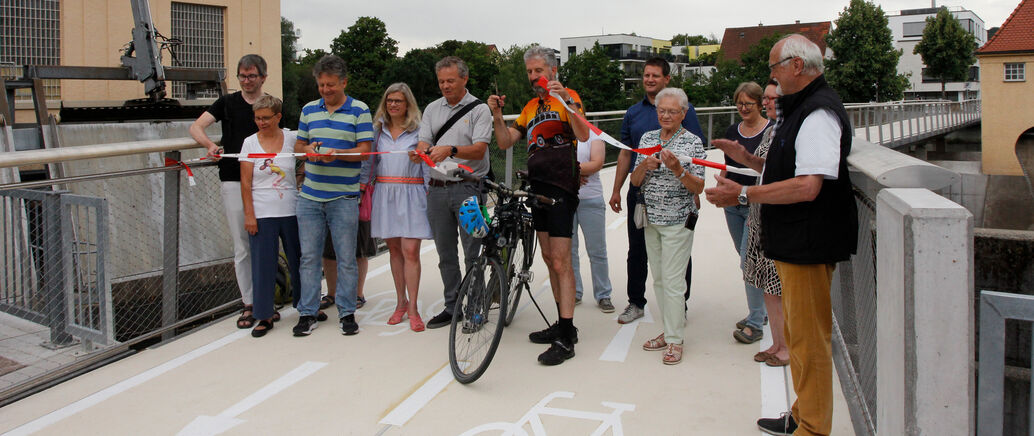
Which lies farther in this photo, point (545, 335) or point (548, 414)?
point (545, 335)

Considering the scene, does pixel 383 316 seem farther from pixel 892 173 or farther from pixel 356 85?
pixel 356 85

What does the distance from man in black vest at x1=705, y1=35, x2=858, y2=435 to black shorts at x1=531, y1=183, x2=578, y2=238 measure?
1582 mm

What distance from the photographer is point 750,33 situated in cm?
10275

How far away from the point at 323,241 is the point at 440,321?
100 centimetres

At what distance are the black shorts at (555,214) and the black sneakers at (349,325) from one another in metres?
1.51

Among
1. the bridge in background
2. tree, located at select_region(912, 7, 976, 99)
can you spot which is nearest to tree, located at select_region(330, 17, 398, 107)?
tree, located at select_region(912, 7, 976, 99)

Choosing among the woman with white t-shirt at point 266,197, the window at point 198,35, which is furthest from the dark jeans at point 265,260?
the window at point 198,35

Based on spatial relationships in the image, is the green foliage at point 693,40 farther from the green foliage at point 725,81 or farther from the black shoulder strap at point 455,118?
the black shoulder strap at point 455,118

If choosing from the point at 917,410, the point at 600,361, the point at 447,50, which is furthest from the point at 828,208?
the point at 447,50

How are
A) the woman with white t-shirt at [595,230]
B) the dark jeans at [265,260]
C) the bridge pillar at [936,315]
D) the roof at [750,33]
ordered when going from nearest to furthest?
the bridge pillar at [936,315]
the dark jeans at [265,260]
the woman with white t-shirt at [595,230]
the roof at [750,33]

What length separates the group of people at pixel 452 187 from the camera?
4633mm

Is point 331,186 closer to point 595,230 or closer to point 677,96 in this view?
point 595,230

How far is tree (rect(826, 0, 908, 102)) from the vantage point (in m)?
53.6

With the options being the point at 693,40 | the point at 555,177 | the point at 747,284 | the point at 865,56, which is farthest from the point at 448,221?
the point at 693,40
